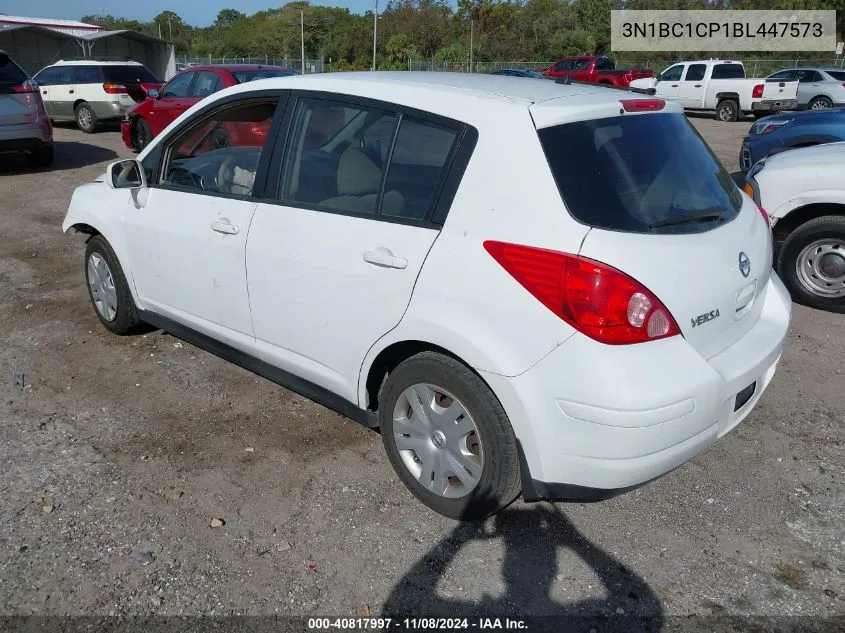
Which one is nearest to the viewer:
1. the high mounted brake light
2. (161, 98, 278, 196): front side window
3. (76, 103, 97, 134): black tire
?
the high mounted brake light

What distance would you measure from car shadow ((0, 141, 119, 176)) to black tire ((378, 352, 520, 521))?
11141mm

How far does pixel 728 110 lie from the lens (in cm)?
2230

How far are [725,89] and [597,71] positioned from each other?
7.77 m

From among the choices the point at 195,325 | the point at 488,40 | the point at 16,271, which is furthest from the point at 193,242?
the point at 488,40

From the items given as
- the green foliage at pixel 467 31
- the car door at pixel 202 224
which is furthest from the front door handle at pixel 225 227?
the green foliage at pixel 467 31

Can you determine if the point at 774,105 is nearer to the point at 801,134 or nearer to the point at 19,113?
the point at 801,134

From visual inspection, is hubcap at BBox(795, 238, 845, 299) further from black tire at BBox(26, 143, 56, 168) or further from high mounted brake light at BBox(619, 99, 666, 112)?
black tire at BBox(26, 143, 56, 168)

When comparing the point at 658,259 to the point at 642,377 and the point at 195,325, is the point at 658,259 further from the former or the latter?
the point at 195,325

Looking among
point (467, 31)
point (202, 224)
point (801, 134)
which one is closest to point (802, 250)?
point (801, 134)

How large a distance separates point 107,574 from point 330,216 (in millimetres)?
1714

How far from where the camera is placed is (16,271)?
6715mm

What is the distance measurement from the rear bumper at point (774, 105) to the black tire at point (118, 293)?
2084 cm

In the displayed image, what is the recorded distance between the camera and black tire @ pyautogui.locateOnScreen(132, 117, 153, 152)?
43.0ft

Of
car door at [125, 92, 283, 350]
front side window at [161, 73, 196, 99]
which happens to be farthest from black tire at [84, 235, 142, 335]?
front side window at [161, 73, 196, 99]
